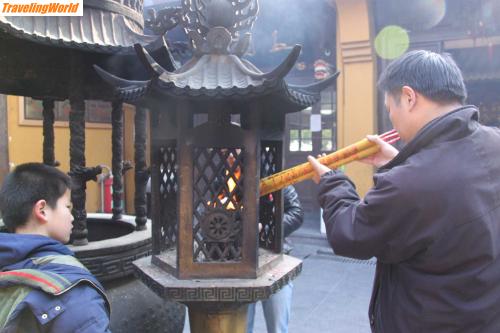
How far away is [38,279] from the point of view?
5.05 feet

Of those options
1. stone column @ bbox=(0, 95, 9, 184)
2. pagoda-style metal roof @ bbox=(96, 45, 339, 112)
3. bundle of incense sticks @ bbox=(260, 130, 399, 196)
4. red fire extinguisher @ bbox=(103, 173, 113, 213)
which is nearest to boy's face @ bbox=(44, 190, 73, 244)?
pagoda-style metal roof @ bbox=(96, 45, 339, 112)

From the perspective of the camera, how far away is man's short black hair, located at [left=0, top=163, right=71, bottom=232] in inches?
71.2

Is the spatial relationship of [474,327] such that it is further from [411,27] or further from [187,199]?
[411,27]

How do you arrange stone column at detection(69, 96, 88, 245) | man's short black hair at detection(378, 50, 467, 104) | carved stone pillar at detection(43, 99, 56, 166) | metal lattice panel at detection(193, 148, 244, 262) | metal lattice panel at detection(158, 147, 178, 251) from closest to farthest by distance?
man's short black hair at detection(378, 50, 467, 104) < metal lattice panel at detection(193, 148, 244, 262) < metal lattice panel at detection(158, 147, 178, 251) < stone column at detection(69, 96, 88, 245) < carved stone pillar at detection(43, 99, 56, 166)

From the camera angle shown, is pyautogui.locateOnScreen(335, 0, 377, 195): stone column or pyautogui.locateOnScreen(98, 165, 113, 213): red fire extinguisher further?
pyautogui.locateOnScreen(98, 165, 113, 213): red fire extinguisher

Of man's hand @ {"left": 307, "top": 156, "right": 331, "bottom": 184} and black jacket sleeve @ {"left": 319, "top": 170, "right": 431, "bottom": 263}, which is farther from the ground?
man's hand @ {"left": 307, "top": 156, "right": 331, "bottom": 184}

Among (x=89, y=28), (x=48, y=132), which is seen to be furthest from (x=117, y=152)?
(x=89, y=28)

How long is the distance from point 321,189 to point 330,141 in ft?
25.6

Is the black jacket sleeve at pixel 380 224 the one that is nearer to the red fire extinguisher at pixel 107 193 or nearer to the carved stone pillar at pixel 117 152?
the carved stone pillar at pixel 117 152

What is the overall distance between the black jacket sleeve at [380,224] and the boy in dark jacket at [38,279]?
37.0 inches

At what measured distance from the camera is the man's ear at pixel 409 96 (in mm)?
1725

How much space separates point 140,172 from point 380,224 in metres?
2.48

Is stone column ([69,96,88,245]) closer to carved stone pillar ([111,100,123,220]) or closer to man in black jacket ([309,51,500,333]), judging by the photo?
carved stone pillar ([111,100,123,220])

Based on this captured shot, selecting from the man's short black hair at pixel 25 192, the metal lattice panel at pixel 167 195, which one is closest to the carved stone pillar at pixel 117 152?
the metal lattice panel at pixel 167 195
